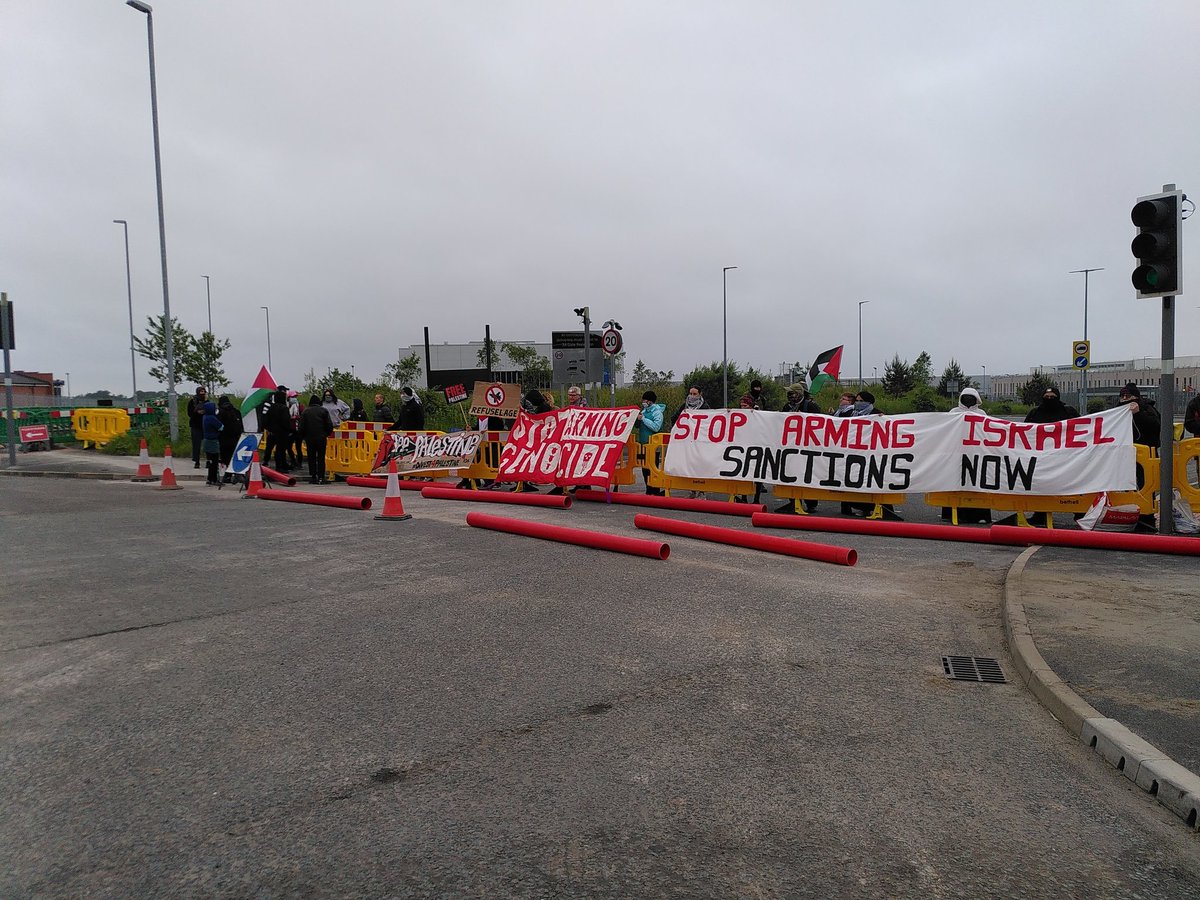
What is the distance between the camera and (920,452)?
1179cm

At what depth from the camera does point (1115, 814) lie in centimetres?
352

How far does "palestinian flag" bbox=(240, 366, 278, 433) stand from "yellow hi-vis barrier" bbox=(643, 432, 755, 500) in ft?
27.4

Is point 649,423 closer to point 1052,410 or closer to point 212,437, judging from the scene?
point 1052,410

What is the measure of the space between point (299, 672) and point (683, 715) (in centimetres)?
253

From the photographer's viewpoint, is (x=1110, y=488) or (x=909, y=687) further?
(x=1110, y=488)

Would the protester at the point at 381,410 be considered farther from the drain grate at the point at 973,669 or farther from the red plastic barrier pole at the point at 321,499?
the drain grate at the point at 973,669

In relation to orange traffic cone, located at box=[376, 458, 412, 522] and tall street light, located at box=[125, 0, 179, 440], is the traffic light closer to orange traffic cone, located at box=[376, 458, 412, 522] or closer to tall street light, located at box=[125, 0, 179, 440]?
orange traffic cone, located at box=[376, 458, 412, 522]

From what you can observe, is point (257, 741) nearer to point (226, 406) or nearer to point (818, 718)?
point (818, 718)

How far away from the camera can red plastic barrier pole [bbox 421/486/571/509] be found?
13422 mm

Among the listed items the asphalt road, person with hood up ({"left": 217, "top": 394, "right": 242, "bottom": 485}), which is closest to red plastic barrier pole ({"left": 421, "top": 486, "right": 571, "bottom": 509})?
the asphalt road

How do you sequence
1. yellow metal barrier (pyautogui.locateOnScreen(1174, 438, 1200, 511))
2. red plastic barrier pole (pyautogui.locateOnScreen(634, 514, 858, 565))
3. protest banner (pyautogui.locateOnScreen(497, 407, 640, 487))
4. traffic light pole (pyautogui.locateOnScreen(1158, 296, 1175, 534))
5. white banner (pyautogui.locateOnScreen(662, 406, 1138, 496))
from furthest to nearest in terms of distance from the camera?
protest banner (pyautogui.locateOnScreen(497, 407, 640, 487)) → white banner (pyautogui.locateOnScreen(662, 406, 1138, 496)) → yellow metal barrier (pyautogui.locateOnScreen(1174, 438, 1200, 511)) → traffic light pole (pyautogui.locateOnScreen(1158, 296, 1175, 534)) → red plastic barrier pole (pyautogui.locateOnScreen(634, 514, 858, 565))

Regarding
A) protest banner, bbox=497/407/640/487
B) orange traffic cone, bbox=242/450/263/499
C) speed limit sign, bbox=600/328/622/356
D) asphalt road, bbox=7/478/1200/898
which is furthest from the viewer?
speed limit sign, bbox=600/328/622/356

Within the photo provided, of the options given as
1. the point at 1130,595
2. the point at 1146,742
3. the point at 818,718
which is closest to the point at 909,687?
the point at 818,718

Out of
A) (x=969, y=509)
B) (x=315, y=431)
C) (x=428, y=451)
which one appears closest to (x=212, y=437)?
(x=315, y=431)
